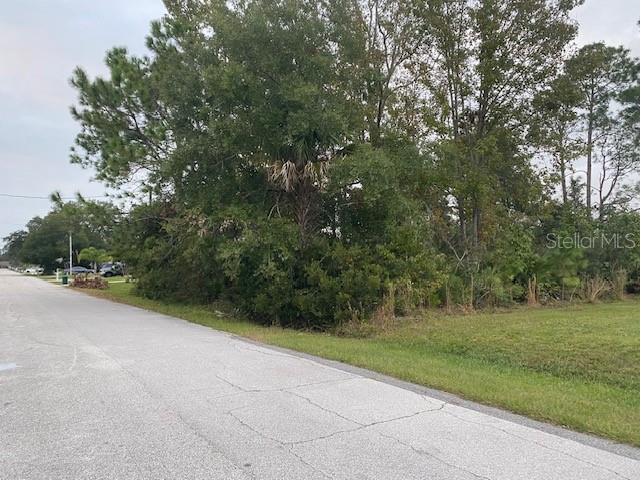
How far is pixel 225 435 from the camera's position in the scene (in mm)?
4492

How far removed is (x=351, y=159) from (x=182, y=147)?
490cm

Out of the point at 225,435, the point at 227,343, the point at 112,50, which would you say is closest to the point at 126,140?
the point at 112,50

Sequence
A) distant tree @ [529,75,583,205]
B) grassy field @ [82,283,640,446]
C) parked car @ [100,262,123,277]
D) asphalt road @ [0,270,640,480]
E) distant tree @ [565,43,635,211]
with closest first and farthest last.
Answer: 1. asphalt road @ [0,270,640,480]
2. grassy field @ [82,283,640,446]
3. distant tree @ [529,75,583,205]
4. distant tree @ [565,43,635,211]
5. parked car @ [100,262,123,277]

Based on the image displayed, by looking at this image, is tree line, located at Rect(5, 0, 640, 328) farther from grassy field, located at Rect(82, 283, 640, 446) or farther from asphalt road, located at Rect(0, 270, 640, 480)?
asphalt road, located at Rect(0, 270, 640, 480)

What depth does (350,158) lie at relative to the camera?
1277cm

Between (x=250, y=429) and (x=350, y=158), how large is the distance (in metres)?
9.12

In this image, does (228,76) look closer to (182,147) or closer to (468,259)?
(182,147)

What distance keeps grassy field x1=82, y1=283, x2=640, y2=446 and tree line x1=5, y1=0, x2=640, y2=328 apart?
7.24 ft

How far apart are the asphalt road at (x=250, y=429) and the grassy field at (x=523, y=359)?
0.59m

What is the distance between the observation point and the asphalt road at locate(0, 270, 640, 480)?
379 cm

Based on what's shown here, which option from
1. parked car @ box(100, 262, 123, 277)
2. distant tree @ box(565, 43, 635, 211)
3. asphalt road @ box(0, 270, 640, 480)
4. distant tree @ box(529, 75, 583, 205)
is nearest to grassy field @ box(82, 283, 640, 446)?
asphalt road @ box(0, 270, 640, 480)

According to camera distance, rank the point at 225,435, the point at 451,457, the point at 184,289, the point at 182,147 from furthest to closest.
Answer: the point at 184,289 → the point at 182,147 → the point at 225,435 → the point at 451,457

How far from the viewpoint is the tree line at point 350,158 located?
1295cm

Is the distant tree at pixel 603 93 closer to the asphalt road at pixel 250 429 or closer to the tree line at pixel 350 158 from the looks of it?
the tree line at pixel 350 158
